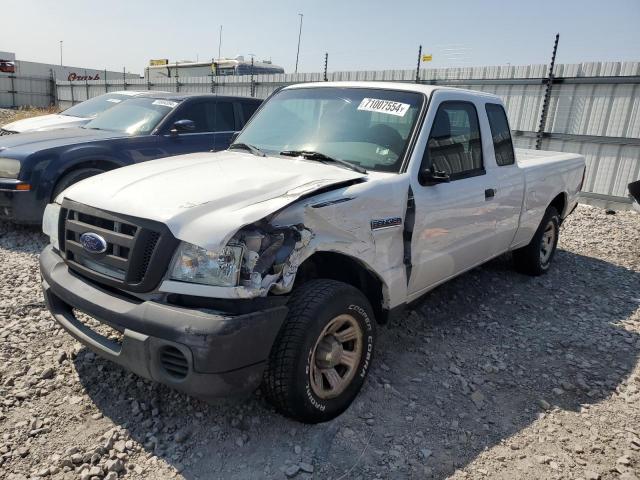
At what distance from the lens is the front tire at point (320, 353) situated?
2.52 meters

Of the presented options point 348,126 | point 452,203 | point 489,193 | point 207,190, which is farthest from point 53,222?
point 489,193

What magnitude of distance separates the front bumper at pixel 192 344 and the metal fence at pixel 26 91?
3062 cm

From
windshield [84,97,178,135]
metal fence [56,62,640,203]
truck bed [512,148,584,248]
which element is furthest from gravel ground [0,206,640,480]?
metal fence [56,62,640,203]

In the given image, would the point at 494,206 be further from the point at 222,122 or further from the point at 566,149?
the point at 566,149

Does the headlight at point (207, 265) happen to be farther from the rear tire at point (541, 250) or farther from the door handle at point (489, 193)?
the rear tire at point (541, 250)

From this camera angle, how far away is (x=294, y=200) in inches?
99.5

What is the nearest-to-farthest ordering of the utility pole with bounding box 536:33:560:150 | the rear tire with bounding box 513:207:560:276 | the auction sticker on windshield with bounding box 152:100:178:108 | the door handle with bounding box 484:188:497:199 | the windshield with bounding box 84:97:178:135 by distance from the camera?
the door handle with bounding box 484:188:497:199, the rear tire with bounding box 513:207:560:276, the windshield with bounding box 84:97:178:135, the auction sticker on windshield with bounding box 152:100:178:108, the utility pole with bounding box 536:33:560:150

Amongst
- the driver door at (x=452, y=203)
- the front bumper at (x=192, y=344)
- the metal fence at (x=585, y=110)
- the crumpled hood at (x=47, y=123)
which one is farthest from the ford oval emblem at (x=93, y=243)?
the metal fence at (x=585, y=110)

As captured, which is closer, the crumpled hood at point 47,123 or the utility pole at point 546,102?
the crumpled hood at point 47,123

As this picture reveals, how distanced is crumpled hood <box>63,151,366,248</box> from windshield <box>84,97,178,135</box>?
359 cm

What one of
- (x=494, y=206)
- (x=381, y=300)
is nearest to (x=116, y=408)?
(x=381, y=300)

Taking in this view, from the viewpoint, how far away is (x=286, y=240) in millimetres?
2518

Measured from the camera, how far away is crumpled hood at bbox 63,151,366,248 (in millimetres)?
2355

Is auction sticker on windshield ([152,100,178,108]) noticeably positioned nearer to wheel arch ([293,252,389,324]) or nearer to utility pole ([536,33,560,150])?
wheel arch ([293,252,389,324])
